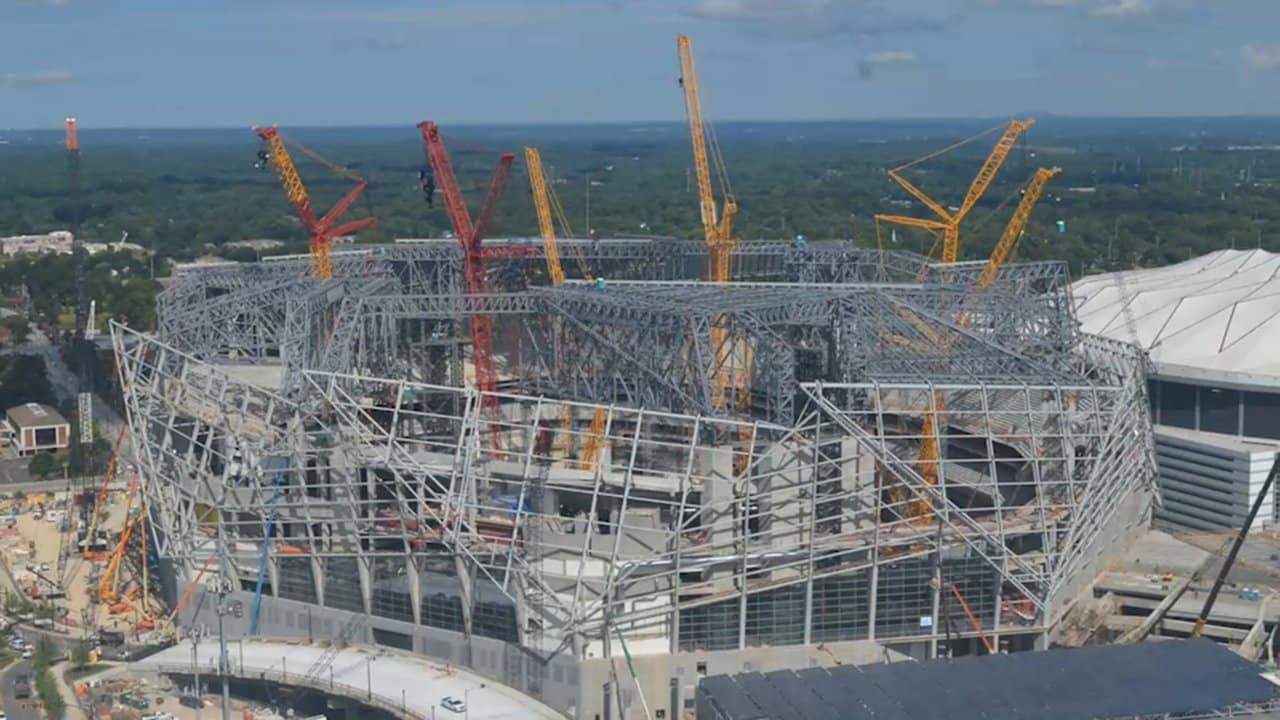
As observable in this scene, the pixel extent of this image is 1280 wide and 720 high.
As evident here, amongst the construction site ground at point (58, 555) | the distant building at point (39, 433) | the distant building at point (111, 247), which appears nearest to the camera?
the construction site ground at point (58, 555)

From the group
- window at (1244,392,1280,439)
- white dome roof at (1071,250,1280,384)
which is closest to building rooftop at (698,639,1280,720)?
window at (1244,392,1280,439)

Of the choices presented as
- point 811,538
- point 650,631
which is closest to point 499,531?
point 650,631

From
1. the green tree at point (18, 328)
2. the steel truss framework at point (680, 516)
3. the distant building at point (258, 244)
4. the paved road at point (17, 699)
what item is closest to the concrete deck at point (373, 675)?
the steel truss framework at point (680, 516)

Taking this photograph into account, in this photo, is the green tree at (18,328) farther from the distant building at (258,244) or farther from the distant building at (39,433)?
the distant building at (258,244)

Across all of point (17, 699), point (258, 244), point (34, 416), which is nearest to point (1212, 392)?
point (17, 699)

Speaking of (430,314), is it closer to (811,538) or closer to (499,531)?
(499,531)

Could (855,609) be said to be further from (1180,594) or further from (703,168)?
(703,168)

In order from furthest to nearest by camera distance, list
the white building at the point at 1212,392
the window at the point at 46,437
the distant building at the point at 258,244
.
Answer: the distant building at the point at 258,244 < the window at the point at 46,437 < the white building at the point at 1212,392
